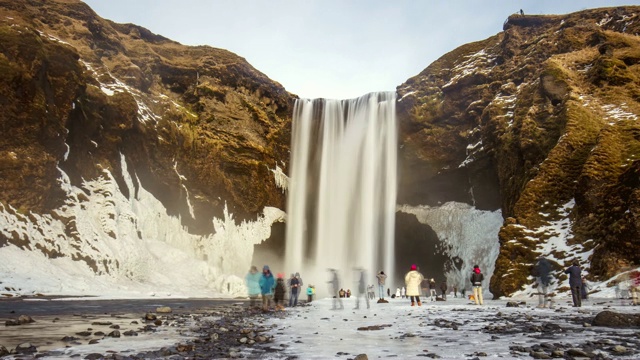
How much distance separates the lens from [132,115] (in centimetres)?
4703

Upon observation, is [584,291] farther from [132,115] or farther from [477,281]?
[132,115]

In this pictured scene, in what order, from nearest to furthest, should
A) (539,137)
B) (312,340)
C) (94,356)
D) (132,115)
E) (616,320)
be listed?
(94,356), (312,340), (616,320), (539,137), (132,115)

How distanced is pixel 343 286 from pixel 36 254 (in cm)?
3142

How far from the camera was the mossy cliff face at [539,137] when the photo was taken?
2664cm

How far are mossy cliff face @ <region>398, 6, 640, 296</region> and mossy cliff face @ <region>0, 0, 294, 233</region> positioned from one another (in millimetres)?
18871

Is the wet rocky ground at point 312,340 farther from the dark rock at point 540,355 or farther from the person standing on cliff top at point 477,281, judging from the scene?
the person standing on cliff top at point 477,281

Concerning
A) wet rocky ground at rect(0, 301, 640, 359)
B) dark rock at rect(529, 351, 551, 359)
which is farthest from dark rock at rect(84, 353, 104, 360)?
dark rock at rect(529, 351, 551, 359)

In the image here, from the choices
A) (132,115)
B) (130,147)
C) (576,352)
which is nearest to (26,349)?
(576,352)

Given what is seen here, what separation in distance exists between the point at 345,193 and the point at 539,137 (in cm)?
2350

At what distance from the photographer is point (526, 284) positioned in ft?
86.7

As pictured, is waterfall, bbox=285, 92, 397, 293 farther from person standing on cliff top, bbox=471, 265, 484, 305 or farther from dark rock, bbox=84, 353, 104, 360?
dark rock, bbox=84, 353, 104, 360

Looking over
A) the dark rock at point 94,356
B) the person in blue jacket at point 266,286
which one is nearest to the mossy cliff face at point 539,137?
the person in blue jacket at point 266,286

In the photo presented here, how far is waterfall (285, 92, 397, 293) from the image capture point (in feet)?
174

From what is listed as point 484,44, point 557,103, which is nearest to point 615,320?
point 557,103
